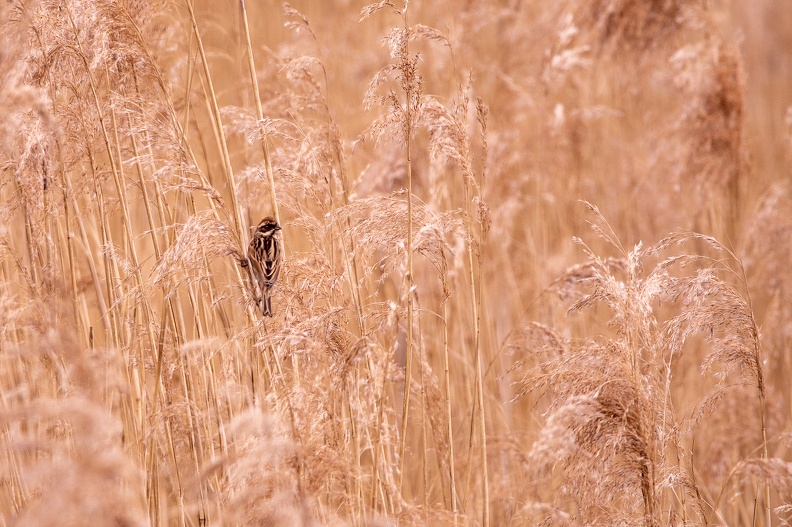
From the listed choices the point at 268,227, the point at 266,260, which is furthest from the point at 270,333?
the point at 268,227

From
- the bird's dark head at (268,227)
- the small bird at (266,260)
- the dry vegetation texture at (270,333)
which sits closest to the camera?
the dry vegetation texture at (270,333)

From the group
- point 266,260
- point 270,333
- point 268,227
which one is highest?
point 268,227

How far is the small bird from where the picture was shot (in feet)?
6.64

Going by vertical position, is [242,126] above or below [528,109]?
below

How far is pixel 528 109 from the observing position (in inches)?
203

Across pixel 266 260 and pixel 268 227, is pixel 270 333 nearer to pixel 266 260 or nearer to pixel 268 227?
pixel 266 260

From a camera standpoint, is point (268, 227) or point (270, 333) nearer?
point (270, 333)

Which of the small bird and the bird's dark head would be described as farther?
the bird's dark head

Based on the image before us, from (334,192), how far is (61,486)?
1.40 metres

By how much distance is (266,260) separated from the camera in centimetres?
205

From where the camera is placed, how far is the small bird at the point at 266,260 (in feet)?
6.64

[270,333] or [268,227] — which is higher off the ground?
[268,227]

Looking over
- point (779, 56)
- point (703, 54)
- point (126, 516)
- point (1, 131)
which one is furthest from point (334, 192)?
point (779, 56)

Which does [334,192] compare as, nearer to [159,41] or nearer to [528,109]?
[159,41]
